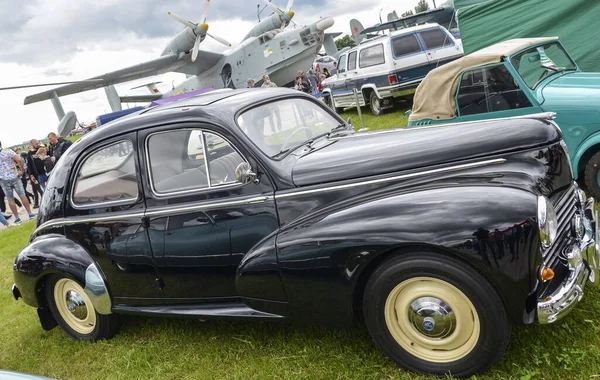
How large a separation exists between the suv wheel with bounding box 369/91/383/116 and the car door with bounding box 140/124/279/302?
388 inches

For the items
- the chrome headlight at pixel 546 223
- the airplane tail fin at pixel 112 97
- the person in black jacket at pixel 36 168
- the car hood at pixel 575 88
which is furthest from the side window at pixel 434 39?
the airplane tail fin at pixel 112 97

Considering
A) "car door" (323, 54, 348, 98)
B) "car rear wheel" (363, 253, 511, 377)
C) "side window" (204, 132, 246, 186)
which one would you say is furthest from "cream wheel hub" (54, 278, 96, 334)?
"car door" (323, 54, 348, 98)

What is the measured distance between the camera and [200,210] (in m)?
3.02

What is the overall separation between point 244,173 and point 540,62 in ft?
14.1

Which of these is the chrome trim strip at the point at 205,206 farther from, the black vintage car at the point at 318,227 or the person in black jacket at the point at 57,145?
the person in black jacket at the point at 57,145

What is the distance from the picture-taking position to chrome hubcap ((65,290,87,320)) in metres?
3.79

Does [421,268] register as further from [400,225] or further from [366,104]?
[366,104]

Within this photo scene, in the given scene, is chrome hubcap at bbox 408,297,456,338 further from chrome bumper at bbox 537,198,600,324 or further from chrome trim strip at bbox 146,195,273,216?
chrome trim strip at bbox 146,195,273,216

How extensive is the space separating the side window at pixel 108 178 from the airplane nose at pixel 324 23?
62.1 ft

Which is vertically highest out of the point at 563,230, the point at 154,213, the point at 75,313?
the point at 154,213

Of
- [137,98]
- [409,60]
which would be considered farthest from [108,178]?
[137,98]

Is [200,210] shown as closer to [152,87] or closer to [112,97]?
[112,97]

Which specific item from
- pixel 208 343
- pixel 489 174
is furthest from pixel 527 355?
pixel 208 343

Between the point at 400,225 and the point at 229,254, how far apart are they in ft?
3.94
